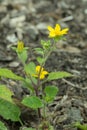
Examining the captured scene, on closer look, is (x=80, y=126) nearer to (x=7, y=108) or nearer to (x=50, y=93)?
(x=50, y=93)

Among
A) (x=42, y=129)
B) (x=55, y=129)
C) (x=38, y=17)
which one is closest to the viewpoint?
(x=42, y=129)

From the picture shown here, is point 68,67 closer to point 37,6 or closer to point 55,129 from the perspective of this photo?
point 55,129

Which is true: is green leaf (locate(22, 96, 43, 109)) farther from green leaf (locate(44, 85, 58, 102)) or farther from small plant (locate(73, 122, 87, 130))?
small plant (locate(73, 122, 87, 130))

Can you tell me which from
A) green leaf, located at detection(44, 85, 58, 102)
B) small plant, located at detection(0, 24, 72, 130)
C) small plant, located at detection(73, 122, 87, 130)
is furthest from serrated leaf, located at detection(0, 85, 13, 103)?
small plant, located at detection(73, 122, 87, 130)

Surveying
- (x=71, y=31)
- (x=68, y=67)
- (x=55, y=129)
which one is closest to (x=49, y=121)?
(x=55, y=129)

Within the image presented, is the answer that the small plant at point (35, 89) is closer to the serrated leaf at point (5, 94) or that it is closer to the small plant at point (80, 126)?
the serrated leaf at point (5, 94)

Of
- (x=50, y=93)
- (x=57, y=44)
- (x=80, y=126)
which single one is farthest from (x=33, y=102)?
(x=57, y=44)

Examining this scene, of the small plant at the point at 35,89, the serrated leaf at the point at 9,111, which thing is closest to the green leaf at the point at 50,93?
the small plant at the point at 35,89
